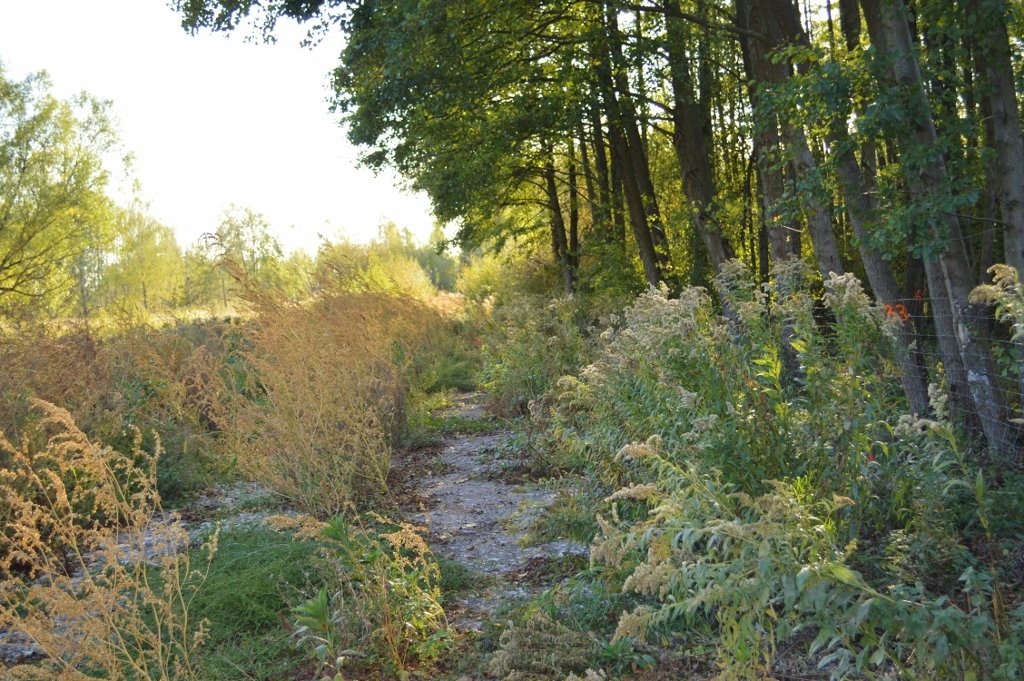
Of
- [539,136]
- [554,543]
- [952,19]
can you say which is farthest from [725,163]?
[554,543]

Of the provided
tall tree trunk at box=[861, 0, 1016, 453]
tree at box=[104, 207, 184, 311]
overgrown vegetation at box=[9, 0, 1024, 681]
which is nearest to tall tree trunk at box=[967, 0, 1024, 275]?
overgrown vegetation at box=[9, 0, 1024, 681]

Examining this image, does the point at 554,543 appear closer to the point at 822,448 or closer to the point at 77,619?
the point at 822,448

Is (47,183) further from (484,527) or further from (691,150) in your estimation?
(484,527)

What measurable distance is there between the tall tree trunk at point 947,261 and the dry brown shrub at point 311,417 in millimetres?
4235

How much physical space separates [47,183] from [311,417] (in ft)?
92.2

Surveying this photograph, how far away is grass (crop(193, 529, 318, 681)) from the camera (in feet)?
13.0

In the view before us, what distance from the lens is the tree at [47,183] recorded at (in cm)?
2922

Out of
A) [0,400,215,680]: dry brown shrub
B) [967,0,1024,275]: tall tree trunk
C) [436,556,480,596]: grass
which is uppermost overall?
[967,0,1024,275]: tall tree trunk

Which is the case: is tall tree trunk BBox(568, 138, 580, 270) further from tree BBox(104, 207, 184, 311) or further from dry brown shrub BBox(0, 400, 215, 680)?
tree BBox(104, 207, 184, 311)

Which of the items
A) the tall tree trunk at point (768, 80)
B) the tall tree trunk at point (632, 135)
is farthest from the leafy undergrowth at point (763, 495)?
the tall tree trunk at point (632, 135)

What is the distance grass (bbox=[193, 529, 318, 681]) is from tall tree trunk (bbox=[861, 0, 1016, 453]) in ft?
15.0

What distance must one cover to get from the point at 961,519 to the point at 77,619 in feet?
13.9

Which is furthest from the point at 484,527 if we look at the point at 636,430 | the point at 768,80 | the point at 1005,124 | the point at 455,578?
the point at 768,80

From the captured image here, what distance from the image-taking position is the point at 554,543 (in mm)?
5551
